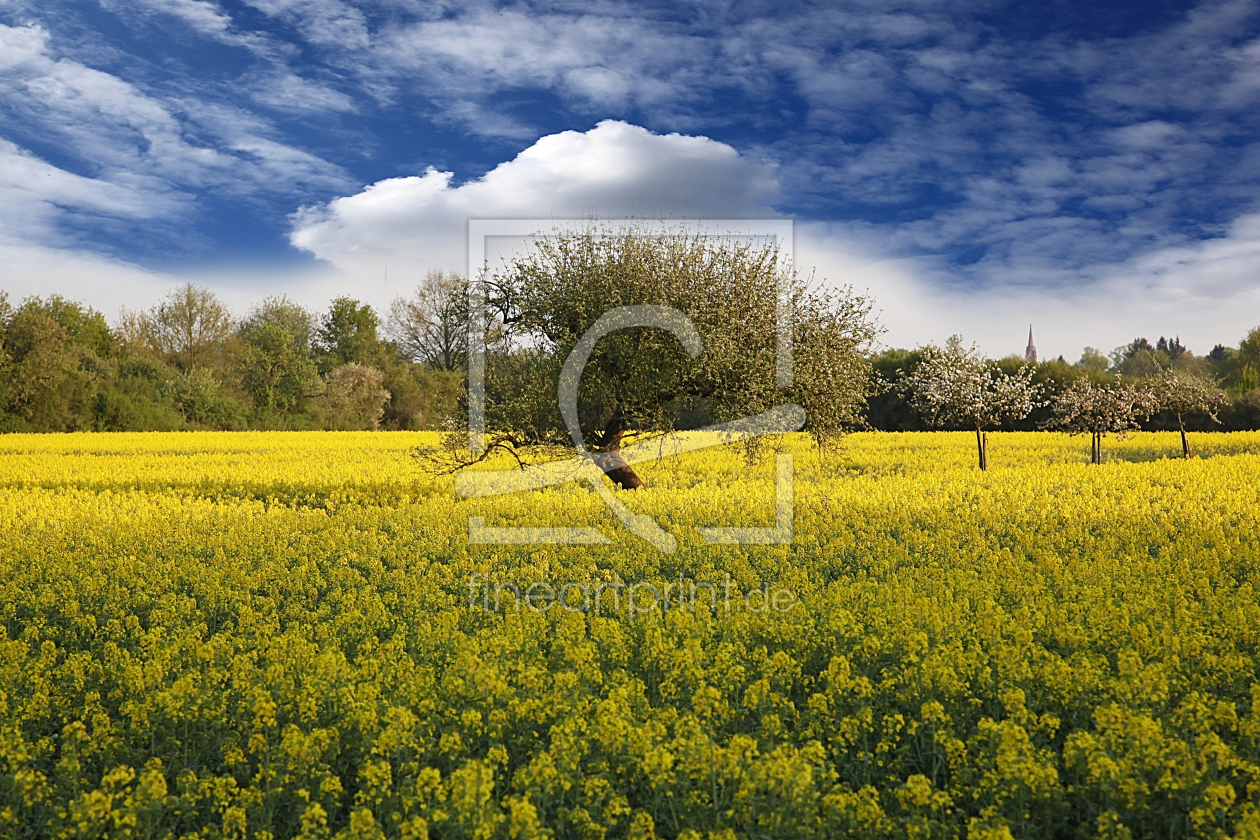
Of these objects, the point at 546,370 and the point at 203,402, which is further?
the point at 203,402

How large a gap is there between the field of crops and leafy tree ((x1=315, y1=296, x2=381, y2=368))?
6638cm

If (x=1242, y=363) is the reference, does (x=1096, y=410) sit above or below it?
below

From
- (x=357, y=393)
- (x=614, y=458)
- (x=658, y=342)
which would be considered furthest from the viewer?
(x=357, y=393)

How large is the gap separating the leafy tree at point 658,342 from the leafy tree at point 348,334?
6245 centimetres

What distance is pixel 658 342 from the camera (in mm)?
18234

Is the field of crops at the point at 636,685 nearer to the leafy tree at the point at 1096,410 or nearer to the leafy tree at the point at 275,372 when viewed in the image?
the leafy tree at the point at 1096,410

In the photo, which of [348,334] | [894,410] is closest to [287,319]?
[348,334]

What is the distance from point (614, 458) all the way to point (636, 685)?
14.4 m

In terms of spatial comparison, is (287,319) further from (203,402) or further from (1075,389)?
(1075,389)

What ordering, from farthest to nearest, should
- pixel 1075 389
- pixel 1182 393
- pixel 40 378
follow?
1. pixel 40 378
2. pixel 1075 389
3. pixel 1182 393

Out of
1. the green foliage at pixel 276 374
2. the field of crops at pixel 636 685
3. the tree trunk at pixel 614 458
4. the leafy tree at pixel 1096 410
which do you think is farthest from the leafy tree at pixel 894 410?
the field of crops at pixel 636 685

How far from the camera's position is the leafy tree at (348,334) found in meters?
79.1

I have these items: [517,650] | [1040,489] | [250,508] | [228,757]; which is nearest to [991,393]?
[1040,489]

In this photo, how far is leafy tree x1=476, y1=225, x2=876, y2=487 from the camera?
18406 mm
